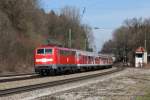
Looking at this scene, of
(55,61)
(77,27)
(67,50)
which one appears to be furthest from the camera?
(77,27)

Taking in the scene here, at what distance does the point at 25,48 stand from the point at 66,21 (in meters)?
53.6

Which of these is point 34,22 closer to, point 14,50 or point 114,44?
point 14,50

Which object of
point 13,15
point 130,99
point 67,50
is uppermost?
point 13,15

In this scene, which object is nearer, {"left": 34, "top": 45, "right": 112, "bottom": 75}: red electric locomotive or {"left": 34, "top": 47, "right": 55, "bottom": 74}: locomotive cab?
{"left": 34, "top": 47, "right": 55, "bottom": 74}: locomotive cab

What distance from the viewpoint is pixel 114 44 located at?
171750 mm

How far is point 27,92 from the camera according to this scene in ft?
73.9

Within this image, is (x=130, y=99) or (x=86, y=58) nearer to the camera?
(x=130, y=99)

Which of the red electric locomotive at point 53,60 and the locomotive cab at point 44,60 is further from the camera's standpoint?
the red electric locomotive at point 53,60

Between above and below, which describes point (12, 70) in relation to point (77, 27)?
below

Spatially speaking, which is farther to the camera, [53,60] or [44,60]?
[44,60]

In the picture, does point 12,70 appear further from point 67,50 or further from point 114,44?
point 114,44

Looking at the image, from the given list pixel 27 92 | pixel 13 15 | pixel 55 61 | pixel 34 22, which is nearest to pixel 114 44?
pixel 34 22

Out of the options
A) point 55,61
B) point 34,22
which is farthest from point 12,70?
point 34,22

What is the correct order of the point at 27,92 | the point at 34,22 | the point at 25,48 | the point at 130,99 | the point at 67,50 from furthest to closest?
1. the point at 34,22
2. the point at 25,48
3. the point at 67,50
4. the point at 27,92
5. the point at 130,99
